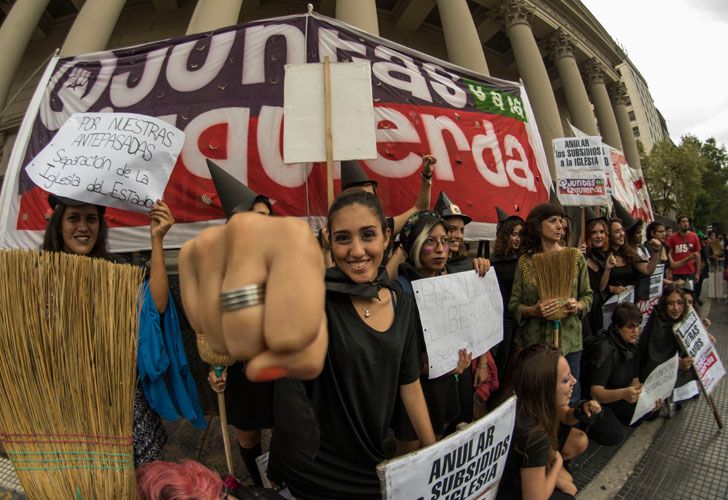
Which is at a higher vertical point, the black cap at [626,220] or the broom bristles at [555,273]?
the black cap at [626,220]

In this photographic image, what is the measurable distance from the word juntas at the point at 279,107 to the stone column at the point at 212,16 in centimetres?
448

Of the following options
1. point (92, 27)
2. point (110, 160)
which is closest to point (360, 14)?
point (92, 27)

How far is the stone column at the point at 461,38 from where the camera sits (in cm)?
972

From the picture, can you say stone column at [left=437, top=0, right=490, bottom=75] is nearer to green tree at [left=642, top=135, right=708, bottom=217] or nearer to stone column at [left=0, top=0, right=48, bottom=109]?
stone column at [left=0, top=0, right=48, bottom=109]

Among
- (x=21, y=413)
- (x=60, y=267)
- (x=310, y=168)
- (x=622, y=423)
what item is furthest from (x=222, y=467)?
(x=622, y=423)

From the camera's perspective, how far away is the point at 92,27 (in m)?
8.10

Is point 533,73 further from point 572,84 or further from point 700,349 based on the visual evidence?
point 700,349

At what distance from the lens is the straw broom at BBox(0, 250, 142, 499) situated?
4.13 feet

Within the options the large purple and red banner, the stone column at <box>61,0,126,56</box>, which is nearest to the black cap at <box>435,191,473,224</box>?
the large purple and red banner

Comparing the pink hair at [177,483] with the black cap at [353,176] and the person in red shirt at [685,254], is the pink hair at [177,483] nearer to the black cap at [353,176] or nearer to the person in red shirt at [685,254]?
the black cap at [353,176]

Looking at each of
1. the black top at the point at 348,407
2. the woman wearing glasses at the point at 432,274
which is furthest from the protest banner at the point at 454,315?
the black top at the point at 348,407

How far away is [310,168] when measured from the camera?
3.38 m

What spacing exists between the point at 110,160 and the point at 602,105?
23.6 m

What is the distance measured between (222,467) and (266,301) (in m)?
2.98
